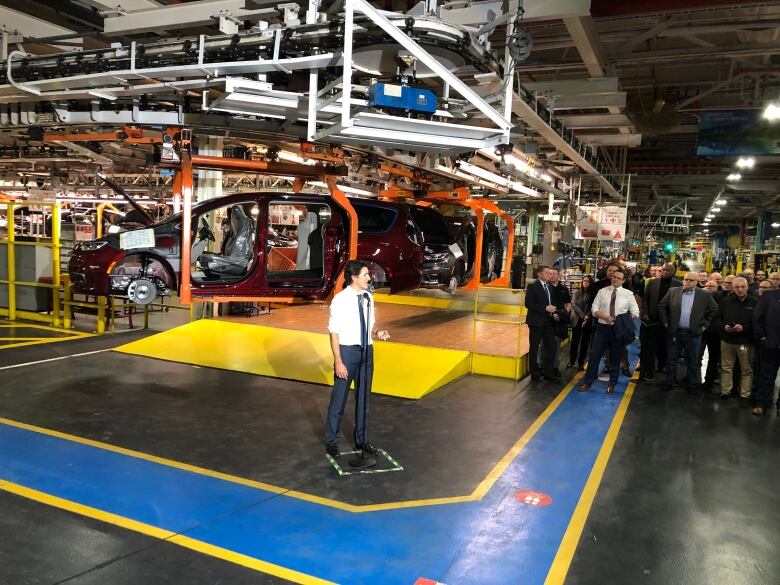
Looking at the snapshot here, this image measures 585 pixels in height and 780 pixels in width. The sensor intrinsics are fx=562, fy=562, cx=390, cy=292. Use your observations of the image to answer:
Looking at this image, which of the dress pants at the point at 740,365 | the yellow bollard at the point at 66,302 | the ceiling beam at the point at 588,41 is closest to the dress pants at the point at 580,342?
the dress pants at the point at 740,365

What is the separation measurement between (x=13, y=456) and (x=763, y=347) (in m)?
8.22

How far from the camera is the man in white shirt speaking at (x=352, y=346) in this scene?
481cm

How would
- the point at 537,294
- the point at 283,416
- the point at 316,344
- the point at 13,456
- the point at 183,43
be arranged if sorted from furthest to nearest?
the point at 316,344
the point at 537,294
the point at 283,416
the point at 183,43
the point at 13,456

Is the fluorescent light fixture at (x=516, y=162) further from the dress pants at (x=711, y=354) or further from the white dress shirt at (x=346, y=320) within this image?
the white dress shirt at (x=346, y=320)

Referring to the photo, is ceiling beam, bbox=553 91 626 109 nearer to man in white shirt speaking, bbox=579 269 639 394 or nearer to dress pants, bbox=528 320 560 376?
man in white shirt speaking, bbox=579 269 639 394

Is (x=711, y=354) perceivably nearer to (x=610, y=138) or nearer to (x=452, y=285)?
(x=452, y=285)

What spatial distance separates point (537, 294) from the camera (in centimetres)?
796

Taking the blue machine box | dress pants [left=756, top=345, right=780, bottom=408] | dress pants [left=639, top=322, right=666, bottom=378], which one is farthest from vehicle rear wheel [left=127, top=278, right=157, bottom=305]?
dress pants [left=756, top=345, right=780, bottom=408]

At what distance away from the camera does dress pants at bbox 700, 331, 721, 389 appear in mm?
8000

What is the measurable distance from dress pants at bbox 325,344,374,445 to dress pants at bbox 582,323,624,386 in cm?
415

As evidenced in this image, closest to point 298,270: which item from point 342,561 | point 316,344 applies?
point 316,344

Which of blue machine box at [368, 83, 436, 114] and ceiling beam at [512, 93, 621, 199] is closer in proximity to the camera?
blue machine box at [368, 83, 436, 114]

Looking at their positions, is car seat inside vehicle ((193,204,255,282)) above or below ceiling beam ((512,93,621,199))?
below

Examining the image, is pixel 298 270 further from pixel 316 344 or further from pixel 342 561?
pixel 342 561
